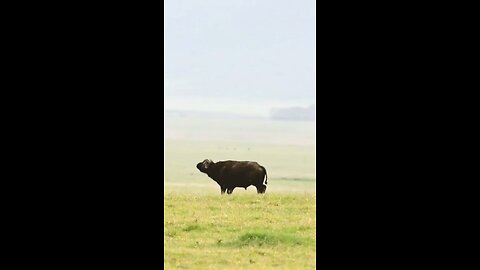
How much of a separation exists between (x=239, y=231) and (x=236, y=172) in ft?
0.61

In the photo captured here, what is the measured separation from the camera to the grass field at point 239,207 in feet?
5.85

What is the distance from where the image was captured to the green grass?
1.79 metres

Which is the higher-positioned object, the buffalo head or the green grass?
the buffalo head

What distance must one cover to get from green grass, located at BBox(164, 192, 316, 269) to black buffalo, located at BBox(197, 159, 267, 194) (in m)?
0.06

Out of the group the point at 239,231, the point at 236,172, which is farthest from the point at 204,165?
the point at 239,231

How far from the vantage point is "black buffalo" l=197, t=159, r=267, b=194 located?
1.85 metres

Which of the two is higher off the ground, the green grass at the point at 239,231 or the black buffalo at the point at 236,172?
the black buffalo at the point at 236,172

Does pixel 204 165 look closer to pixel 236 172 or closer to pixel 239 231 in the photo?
pixel 236 172

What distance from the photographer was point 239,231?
6.21 feet

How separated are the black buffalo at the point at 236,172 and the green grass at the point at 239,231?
6 centimetres
